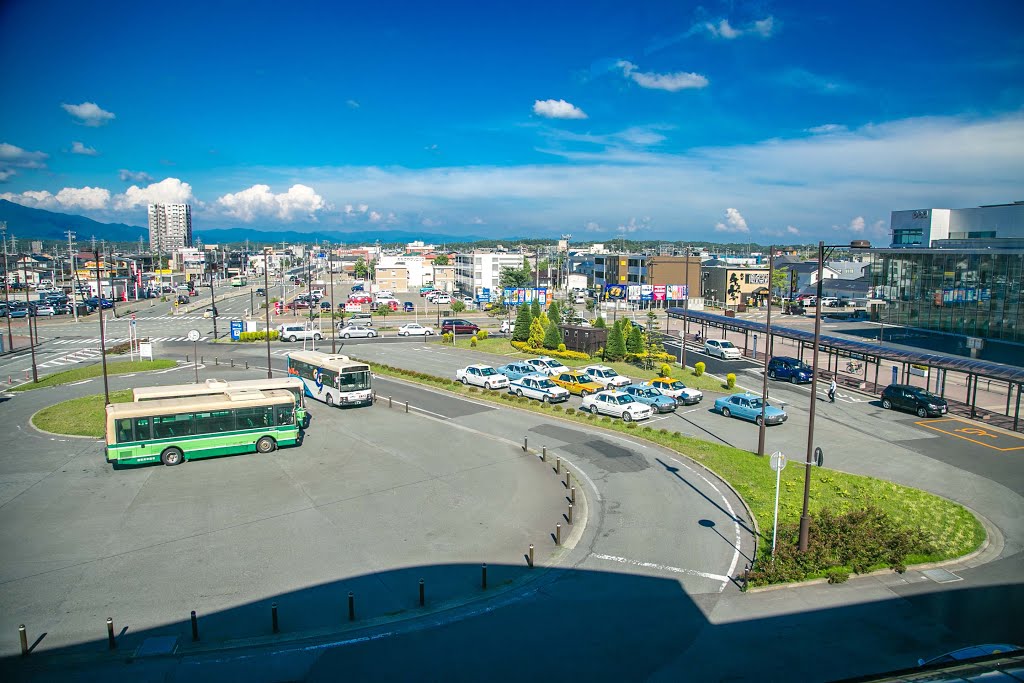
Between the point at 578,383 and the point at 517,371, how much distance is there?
4.30m

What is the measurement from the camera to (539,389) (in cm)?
3488

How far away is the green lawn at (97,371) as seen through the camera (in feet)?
127

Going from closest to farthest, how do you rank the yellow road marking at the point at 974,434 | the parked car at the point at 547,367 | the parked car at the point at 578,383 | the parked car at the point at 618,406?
the yellow road marking at the point at 974,434 → the parked car at the point at 618,406 → the parked car at the point at 578,383 → the parked car at the point at 547,367

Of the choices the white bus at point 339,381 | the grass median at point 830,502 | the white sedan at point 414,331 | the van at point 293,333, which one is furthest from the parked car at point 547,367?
the van at point 293,333

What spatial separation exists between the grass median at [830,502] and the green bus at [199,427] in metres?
Result: 15.3

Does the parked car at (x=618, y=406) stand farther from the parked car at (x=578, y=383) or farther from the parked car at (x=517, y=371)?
the parked car at (x=517, y=371)

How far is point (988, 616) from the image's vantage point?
13195 mm

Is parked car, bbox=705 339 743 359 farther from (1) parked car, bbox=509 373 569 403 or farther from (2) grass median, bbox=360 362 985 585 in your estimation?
(2) grass median, bbox=360 362 985 585

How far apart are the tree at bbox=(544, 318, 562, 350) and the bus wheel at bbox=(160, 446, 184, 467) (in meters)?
32.3

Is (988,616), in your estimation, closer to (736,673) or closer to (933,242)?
(736,673)

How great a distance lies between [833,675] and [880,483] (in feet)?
40.9

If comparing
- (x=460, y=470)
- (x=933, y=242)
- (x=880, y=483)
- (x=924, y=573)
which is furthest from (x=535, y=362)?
(x=933, y=242)

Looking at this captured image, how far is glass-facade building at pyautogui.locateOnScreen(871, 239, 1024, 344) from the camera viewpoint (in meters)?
50.8

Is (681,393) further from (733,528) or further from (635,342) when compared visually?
(733,528)
